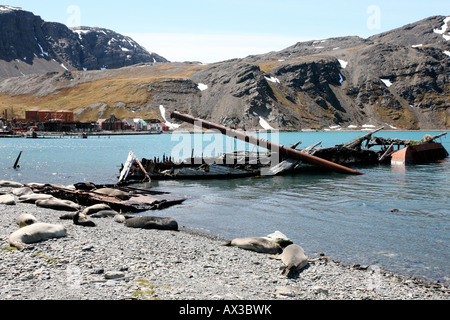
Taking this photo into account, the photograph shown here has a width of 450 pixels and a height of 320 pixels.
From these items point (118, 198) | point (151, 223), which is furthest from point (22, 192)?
point (151, 223)

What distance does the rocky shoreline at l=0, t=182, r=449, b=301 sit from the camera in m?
8.49

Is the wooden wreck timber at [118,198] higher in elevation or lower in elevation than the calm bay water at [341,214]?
higher

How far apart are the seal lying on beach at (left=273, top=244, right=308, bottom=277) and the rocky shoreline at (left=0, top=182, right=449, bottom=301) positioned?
0.70ft

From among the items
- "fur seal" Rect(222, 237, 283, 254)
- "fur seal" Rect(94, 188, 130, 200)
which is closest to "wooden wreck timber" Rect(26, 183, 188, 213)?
"fur seal" Rect(94, 188, 130, 200)

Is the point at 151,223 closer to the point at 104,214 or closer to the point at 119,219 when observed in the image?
the point at 119,219

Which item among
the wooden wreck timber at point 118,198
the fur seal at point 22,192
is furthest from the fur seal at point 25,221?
the fur seal at point 22,192

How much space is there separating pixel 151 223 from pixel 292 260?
299 inches

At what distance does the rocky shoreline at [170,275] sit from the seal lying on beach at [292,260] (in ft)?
0.70

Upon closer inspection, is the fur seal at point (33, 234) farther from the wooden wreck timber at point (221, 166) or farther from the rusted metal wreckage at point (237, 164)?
the rusted metal wreckage at point (237, 164)

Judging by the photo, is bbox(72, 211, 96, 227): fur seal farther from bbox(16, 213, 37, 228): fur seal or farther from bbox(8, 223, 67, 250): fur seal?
bbox(8, 223, 67, 250): fur seal

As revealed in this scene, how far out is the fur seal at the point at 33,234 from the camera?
→ 11454 mm

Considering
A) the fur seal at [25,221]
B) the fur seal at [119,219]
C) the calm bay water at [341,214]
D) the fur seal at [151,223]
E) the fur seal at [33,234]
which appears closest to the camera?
the fur seal at [33,234]

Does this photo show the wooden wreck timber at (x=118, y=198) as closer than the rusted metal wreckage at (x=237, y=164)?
Yes
